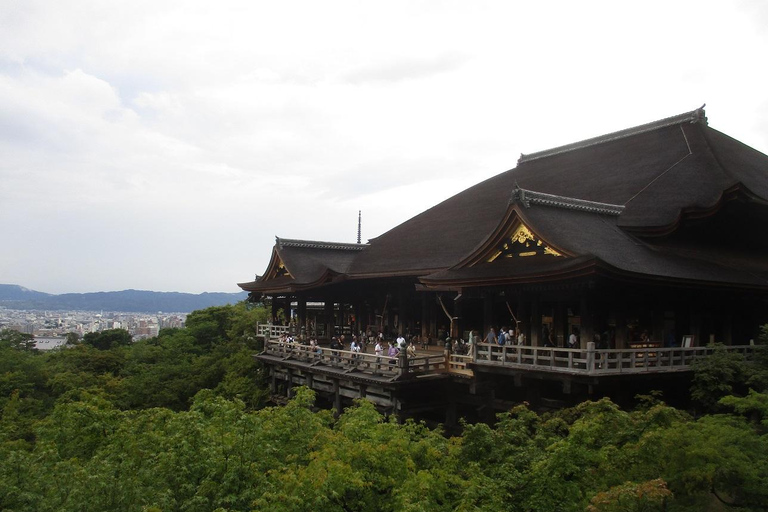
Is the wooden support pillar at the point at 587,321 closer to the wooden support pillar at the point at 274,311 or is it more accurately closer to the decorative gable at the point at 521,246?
the decorative gable at the point at 521,246

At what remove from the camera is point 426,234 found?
93.0ft

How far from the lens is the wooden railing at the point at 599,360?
14711mm

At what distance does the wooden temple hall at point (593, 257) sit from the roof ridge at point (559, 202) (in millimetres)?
49

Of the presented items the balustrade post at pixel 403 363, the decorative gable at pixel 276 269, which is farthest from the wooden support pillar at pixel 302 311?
the balustrade post at pixel 403 363

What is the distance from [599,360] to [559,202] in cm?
610

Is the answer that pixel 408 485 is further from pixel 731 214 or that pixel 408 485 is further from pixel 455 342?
pixel 731 214

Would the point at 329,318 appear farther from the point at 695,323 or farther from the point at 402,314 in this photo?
the point at 695,323

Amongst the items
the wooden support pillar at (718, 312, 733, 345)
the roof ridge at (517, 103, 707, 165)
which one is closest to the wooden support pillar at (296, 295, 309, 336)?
the roof ridge at (517, 103, 707, 165)

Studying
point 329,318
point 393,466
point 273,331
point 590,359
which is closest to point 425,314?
point 329,318

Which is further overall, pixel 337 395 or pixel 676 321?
pixel 337 395

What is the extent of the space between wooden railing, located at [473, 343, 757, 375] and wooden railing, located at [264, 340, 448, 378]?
202 cm

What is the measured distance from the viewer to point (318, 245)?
3266 cm

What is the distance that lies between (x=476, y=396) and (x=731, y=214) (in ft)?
36.9

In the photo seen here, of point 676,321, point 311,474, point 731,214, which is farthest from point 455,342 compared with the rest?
point 311,474
